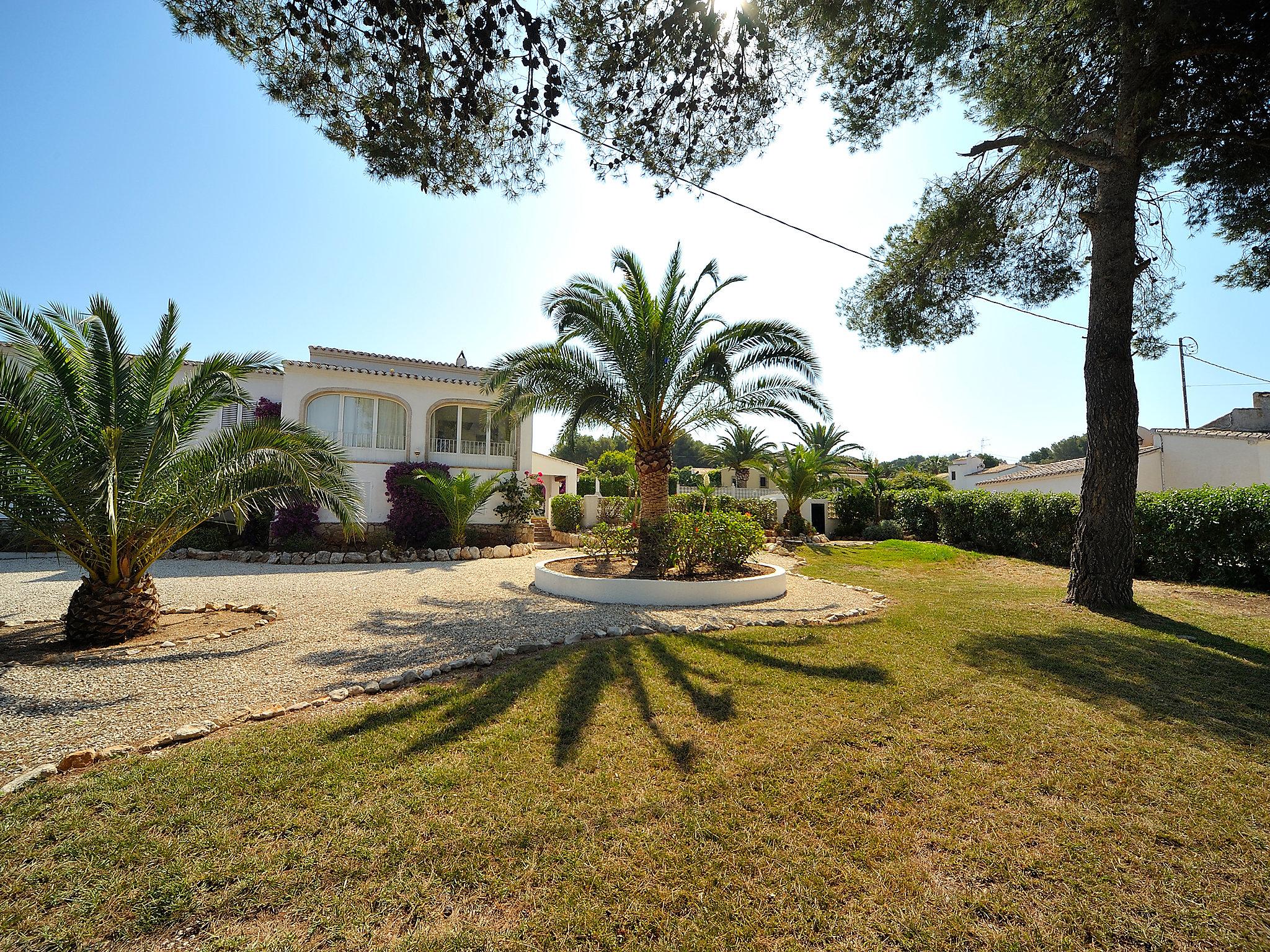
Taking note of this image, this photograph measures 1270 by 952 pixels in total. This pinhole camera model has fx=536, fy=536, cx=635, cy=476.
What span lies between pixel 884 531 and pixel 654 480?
14.4 meters

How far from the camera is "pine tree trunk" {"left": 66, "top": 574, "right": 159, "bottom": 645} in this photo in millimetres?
5988

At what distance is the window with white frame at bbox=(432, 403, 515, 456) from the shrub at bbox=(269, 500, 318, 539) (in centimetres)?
413

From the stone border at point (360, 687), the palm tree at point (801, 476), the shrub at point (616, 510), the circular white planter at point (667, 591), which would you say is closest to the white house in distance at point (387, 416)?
the shrub at point (616, 510)

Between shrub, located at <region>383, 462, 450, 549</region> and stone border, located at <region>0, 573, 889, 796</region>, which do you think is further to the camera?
shrub, located at <region>383, 462, 450, 549</region>

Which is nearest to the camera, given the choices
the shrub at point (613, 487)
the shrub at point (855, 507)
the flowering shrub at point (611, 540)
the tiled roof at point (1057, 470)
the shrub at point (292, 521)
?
the flowering shrub at point (611, 540)

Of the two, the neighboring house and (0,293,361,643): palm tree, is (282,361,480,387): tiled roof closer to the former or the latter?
(0,293,361,643): palm tree

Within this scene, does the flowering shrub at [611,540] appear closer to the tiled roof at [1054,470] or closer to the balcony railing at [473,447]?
the balcony railing at [473,447]

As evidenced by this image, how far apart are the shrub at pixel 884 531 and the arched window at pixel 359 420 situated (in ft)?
58.4

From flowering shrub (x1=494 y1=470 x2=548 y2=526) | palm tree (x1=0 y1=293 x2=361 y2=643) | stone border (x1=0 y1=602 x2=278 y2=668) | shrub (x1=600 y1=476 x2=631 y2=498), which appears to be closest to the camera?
stone border (x1=0 y1=602 x2=278 y2=668)

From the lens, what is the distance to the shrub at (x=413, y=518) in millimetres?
15414

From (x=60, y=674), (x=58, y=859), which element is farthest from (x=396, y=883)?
(x=60, y=674)

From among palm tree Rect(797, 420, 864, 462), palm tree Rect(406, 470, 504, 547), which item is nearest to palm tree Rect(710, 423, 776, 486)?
palm tree Rect(797, 420, 864, 462)

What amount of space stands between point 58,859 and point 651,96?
339 inches

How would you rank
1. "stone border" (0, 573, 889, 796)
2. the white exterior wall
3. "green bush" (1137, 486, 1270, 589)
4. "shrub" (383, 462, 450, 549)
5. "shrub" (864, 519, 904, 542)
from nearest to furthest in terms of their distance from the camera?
"stone border" (0, 573, 889, 796)
"green bush" (1137, 486, 1270, 589)
"shrub" (383, 462, 450, 549)
the white exterior wall
"shrub" (864, 519, 904, 542)
